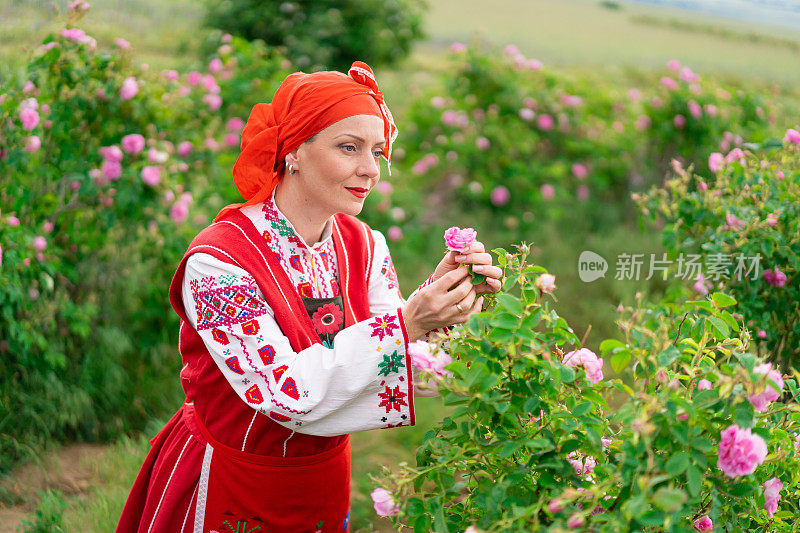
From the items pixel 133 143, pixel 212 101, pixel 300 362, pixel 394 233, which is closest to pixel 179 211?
pixel 133 143

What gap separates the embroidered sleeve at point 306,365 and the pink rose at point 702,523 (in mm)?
517

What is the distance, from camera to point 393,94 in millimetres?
7574

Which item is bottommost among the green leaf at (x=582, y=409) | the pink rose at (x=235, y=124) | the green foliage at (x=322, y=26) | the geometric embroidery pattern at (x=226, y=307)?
the green foliage at (x=322, y=26)

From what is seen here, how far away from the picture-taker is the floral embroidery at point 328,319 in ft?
4.98

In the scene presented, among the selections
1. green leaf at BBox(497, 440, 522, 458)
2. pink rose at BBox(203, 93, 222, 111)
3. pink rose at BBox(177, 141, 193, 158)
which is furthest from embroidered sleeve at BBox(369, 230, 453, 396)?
pink rose at BBox(203, 93, 222, 111)

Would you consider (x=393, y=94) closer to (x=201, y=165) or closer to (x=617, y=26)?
(x=617, y=26)

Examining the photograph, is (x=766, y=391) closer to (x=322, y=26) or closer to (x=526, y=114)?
(x=526, y=114)

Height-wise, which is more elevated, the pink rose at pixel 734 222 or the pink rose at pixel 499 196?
the pink rose at pixel 734 222

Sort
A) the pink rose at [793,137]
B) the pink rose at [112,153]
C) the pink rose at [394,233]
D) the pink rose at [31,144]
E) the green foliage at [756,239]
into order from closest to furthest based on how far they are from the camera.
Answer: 1. the green foliage at [756,239]
2. the pink rose at [793,137]
3. the pink rose at [31,144]
4. the pink rose at [112,153]
5. the pink rose at [394,233]

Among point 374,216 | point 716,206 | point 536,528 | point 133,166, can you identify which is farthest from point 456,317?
point 374,216

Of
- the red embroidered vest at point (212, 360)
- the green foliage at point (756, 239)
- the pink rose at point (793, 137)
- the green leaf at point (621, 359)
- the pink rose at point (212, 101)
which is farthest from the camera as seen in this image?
the pink rose at point (212, 101)

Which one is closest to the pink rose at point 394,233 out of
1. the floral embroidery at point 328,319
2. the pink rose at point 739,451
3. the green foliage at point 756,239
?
the green foliage at point 756,239

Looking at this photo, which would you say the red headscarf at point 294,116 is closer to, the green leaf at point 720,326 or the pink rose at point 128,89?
the green leaf at point 720,326

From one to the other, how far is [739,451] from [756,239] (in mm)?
1127
